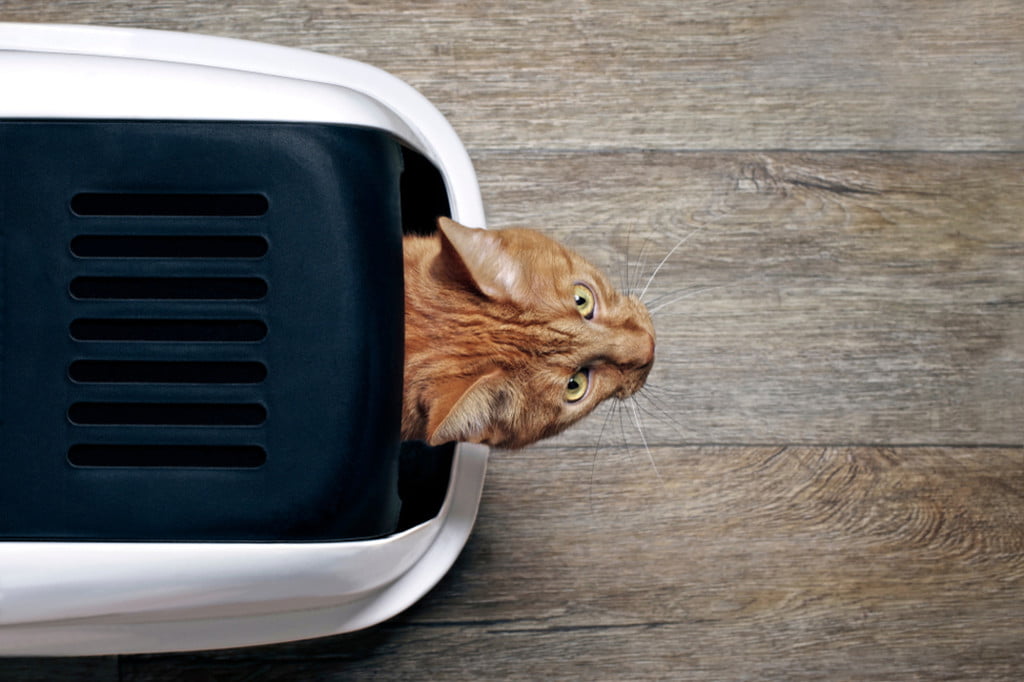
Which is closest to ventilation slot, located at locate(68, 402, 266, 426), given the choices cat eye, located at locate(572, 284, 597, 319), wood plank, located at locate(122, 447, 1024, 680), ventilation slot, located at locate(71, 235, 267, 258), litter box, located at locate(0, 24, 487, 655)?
litter box, located at locate(0, 24, 487, 655)

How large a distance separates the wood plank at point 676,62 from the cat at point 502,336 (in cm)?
35

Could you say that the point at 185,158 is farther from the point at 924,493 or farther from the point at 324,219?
the point at 924,493

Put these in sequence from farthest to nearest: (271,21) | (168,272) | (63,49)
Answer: (271,21) < (63,49) < (168,272)

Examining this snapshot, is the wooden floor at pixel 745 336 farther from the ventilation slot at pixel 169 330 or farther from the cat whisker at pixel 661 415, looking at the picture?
the ventilation slot at pixel 169 330

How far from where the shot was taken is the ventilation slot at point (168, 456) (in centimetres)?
60

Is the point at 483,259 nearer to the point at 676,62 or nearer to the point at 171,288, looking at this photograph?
the point at 171,288

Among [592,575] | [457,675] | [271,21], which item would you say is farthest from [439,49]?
[457,675]

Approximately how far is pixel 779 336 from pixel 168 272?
81cm

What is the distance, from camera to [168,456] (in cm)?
60

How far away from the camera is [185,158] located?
0.59 m

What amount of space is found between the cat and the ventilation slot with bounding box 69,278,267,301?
163 mm

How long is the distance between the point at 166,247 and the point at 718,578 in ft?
2.78

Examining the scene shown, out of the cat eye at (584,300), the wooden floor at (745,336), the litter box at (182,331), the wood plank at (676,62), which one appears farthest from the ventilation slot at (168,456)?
the wood plank at (676,62)

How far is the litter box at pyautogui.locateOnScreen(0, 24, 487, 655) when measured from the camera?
23.2 inches
